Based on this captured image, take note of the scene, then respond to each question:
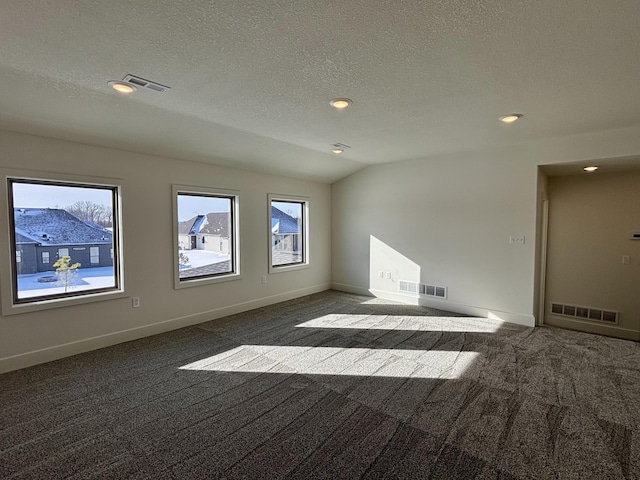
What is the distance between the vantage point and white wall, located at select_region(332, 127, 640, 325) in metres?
4.42

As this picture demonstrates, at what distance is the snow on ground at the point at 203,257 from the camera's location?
4809mm

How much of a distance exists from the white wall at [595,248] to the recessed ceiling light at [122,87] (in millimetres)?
6236

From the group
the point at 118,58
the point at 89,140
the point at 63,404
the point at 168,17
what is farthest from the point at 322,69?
the point at 63,404

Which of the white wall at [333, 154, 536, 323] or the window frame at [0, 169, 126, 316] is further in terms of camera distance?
the white wall at [333, 154, 536, 323]

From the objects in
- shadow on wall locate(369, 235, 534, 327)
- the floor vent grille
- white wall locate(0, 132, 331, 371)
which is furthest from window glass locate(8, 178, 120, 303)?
the floor vent grille

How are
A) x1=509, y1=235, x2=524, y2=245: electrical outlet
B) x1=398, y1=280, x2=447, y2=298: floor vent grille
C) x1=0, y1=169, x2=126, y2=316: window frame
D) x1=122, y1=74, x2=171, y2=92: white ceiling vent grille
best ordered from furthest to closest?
x1=398, y1=280, x2=447, y2=298: floor vent grille → x1=509, y1=235, x2=524, y2=245: electrical outlet → x1=0, y1=169, x2=126, y2=316: window frame → x1=122, y1=74, x2=171, y2=92: white ceiling vent grille

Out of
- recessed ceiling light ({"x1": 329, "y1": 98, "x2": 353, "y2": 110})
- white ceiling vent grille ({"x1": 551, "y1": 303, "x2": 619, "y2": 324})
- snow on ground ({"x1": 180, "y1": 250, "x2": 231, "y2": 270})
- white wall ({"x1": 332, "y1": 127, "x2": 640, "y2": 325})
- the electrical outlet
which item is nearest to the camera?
recessed ceiling light ({"x1": 329, "y1": 98, "x2": 353, "y2": 110})

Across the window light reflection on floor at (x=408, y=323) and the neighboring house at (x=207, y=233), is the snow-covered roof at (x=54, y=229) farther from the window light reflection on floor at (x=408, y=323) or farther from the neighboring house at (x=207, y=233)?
the window light reflection on floor at (x=408, y=323)

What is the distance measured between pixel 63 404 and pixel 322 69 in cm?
337

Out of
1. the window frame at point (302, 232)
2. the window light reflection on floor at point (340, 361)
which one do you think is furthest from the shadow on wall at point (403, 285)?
the window light reflection on floor at point (340, 361)

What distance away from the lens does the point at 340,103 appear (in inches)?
117

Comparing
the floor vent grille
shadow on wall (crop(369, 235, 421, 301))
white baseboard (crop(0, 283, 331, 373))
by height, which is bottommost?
white baseboard (crop(0, 283, 331, 373))

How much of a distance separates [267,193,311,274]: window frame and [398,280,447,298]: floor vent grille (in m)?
1.91

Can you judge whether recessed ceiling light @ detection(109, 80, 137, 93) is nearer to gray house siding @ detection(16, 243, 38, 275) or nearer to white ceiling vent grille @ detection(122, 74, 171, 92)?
white ceiling vent grille @ detection(122, 74, 171, 92)
